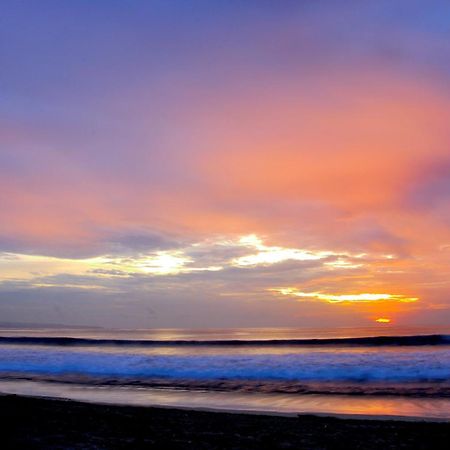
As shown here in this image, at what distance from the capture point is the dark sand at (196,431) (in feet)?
32.2

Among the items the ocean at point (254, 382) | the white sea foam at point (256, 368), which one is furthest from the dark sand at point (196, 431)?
the white sea foam at point (256, 368)

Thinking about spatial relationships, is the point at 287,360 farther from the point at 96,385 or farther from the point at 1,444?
the point at 1,444

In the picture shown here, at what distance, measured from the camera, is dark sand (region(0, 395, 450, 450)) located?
32.2 feet

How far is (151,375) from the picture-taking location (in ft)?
90.7

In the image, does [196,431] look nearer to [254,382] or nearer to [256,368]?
[254,382]

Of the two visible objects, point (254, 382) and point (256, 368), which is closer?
point (254, 382)

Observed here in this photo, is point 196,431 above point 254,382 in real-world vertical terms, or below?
above

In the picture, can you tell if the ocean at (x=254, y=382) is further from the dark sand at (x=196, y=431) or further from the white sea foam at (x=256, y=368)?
the dark sand at (x=196, y=431)

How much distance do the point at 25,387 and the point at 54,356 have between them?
16.5m

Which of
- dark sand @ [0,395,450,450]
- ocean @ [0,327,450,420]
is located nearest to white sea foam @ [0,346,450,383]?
ocean @ [0,327,450,420]

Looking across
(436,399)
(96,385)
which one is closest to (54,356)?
(96,385)

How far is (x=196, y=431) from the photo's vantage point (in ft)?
37.1

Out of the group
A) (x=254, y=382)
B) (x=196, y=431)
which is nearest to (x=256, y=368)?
(x=254, y=382)

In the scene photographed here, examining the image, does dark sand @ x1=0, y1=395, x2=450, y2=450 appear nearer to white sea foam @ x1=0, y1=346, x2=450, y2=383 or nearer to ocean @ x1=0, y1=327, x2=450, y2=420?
ocean @ x1=0, y1=327, x2=450, y2=420
